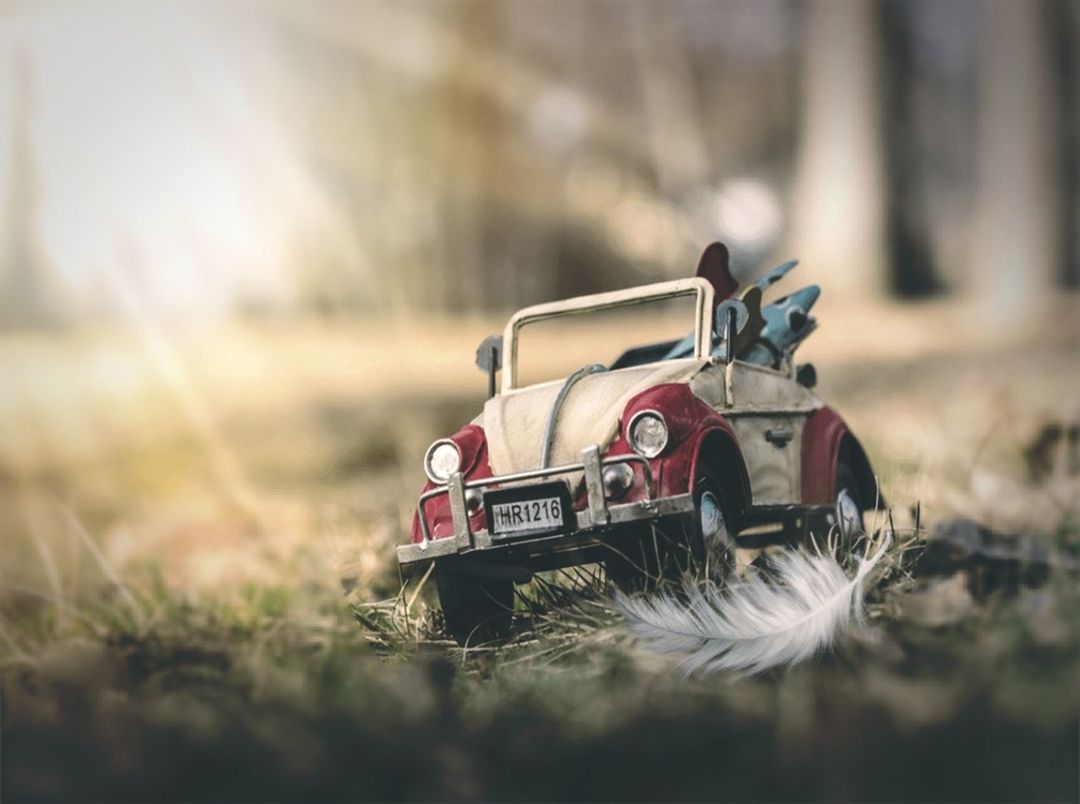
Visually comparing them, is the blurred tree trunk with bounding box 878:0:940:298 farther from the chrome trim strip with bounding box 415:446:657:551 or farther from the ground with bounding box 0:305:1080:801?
the chrome trim strip with bounding box 415:446:657:551

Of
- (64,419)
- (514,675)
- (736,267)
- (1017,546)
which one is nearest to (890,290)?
(736,267)

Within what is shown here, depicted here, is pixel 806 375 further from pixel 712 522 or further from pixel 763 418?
pixel 712 522

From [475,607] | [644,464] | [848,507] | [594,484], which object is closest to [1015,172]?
[848,507]

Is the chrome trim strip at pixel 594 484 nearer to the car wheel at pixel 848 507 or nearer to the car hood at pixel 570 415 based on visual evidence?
the car hood at pixel 570 415

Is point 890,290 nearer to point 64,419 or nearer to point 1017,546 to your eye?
point 1017,546

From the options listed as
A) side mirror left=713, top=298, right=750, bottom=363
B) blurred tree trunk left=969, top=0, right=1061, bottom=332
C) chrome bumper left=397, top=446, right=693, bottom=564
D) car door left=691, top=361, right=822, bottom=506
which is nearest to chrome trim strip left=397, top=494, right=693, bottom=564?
chrome bumper left=397, top=446, right=693, bottom=564
